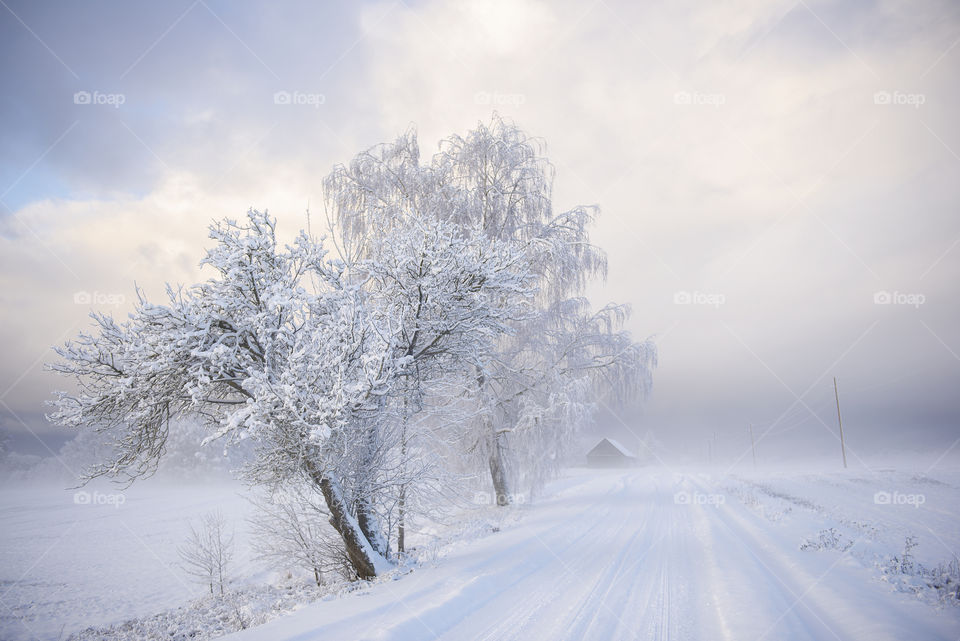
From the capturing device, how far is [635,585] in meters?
5.48

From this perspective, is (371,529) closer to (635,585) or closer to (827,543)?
(635,585)

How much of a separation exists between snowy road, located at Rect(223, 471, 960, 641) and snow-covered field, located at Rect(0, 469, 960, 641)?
25mm

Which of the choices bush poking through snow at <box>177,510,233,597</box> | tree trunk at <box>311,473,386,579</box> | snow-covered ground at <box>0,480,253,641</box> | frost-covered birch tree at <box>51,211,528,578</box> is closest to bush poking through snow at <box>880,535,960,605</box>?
frost-covered birch tree at <box>51,211,528,578</box>

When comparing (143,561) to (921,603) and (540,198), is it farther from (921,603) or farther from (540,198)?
(921,603)

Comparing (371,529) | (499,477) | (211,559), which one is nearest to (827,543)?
(371,529)

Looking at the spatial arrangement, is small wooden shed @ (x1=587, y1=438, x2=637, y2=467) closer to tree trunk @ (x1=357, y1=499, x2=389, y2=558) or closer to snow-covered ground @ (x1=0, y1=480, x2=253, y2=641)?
snow-covered ground @ (x1=0, y1=480, x2=253, y2=641)

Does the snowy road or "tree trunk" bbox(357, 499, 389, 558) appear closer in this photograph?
the snowy road

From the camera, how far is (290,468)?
22.2 feet

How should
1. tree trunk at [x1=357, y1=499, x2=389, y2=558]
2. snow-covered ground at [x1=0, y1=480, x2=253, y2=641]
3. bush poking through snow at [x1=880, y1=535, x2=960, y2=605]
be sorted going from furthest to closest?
snow-covered ground at [x1=0, y1=480, x2=253, y2=641] < tree trunk at [x1=357, y1=499, x2=389, y2=558] < bush poking through snow at [x1=880, y1=535, x2=960, y2=605]

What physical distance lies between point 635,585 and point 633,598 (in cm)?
55

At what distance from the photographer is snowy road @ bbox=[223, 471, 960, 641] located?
13.3 feet

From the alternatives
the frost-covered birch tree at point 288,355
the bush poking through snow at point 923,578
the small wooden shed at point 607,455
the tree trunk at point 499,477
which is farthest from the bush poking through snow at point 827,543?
the small wooden shed at point 607,455

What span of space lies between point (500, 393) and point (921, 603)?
35.4 feet

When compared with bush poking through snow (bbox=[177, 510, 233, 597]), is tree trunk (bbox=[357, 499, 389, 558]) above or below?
above
